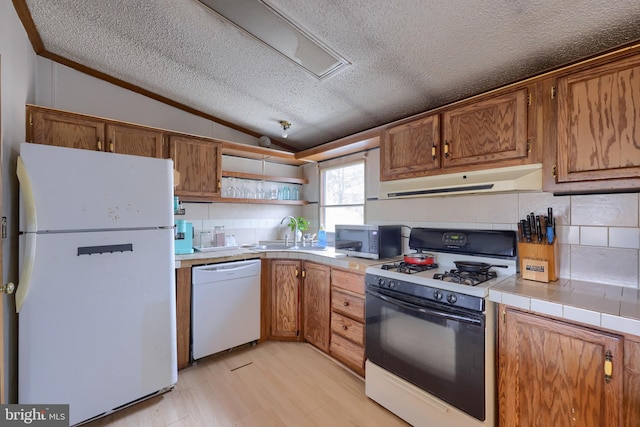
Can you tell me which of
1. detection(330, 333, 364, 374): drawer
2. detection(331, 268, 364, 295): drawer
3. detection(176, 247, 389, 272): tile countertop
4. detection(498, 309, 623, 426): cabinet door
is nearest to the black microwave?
detection(176, 247, 389, 272): tile countertop

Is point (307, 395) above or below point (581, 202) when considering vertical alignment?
below

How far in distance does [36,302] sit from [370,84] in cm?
252

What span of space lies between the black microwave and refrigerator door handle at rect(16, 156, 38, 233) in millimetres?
2066

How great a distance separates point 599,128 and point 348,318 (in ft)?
6.29

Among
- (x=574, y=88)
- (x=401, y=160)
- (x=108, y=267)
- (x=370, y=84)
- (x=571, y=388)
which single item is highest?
(x=370, y=84)

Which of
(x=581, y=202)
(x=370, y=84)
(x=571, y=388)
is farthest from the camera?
(x=370, y=84)

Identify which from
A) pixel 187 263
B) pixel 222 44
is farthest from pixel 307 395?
pixel 222 44

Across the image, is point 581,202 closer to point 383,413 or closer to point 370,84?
point 370,84

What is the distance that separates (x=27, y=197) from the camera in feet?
4.59

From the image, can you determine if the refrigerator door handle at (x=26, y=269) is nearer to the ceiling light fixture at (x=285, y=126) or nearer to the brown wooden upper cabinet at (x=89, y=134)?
the brown wooden upper cabinet at (x=89, y=134)

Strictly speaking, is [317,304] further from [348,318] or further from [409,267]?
[409,267]

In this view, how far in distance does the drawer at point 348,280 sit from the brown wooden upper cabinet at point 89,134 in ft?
6.22

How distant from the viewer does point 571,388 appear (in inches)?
44.7

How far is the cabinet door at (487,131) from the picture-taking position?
4.98 ft
